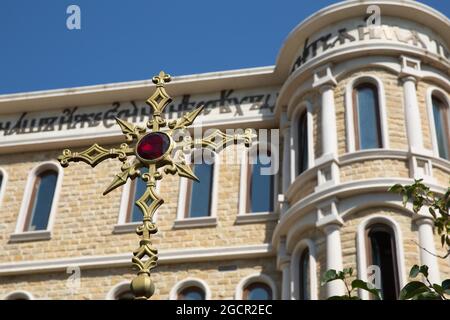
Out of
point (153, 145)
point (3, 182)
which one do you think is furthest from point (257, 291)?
point (153, 145)

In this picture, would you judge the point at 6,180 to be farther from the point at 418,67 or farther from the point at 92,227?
the point at 418,67

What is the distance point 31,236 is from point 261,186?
206 inches

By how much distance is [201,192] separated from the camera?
18312mm

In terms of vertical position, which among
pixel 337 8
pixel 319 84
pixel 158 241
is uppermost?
pixel 337 8

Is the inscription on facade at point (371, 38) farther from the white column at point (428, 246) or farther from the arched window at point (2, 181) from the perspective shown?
the arched window at point (2, 181)

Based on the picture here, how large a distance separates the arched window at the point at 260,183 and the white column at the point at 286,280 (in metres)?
1.89

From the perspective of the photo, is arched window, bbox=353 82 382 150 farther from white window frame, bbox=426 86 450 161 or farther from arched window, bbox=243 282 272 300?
arched window, bbox=243 282 272 300

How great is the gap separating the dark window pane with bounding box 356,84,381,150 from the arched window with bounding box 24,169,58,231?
7.44 meters

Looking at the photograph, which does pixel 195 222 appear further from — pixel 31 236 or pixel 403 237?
pixel 403 237

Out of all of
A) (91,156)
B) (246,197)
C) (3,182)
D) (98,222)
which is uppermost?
(3,182)

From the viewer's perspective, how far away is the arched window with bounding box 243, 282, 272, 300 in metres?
16.2

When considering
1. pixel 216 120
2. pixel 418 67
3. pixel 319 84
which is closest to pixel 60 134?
pixel 216 120

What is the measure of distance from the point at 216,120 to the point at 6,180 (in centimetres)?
530

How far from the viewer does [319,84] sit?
672 inches
